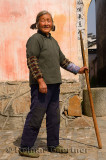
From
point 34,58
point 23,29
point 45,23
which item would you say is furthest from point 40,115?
point 23,29

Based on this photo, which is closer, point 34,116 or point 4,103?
point 34,116

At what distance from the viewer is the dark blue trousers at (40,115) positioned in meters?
2.93

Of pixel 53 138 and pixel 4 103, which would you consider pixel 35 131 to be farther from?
pixel 4 103

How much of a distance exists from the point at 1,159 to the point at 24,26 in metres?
2.65

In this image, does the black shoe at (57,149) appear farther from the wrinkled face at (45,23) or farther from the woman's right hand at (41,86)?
the wrinkled face at (45,23)

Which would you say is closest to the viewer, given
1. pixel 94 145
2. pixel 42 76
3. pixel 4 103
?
pixel 42 76

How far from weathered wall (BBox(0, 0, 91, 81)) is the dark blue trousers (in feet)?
5.74

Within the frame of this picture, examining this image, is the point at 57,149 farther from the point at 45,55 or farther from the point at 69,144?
the point at 45,55

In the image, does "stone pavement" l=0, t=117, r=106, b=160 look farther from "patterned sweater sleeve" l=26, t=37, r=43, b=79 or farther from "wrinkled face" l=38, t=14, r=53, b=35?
"wrinkled face" l=38, t=14, r=53, b=35

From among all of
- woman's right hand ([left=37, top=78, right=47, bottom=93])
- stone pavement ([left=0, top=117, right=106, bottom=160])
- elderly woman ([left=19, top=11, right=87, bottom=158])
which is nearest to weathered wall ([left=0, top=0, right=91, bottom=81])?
stone pavement ([left=0, top=117, right=106, bottom=160])

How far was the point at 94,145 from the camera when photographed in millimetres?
3436

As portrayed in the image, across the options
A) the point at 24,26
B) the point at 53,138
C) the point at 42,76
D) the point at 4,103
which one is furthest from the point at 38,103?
the point at 24,26

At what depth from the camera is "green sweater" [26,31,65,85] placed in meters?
2.88

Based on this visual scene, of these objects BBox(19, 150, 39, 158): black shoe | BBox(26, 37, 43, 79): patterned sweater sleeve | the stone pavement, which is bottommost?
the stone pavement
